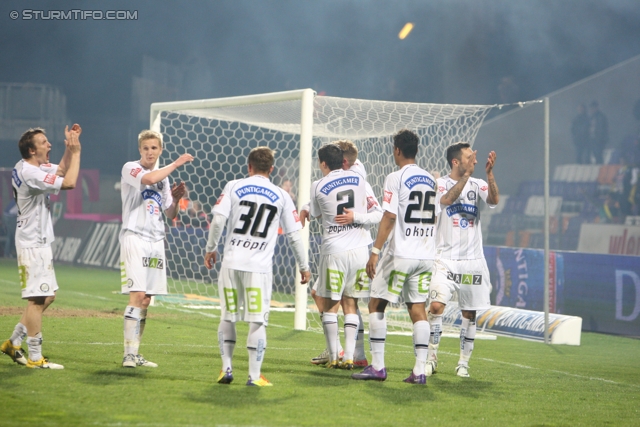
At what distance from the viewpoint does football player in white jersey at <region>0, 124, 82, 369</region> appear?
21.4 ft

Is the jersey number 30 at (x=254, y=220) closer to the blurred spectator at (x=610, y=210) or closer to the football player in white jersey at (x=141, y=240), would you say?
the football player in white jersey at (x=141, y=240)

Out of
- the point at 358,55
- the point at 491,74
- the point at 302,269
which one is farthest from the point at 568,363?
the point at 358,55

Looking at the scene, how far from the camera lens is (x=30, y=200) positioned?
6695 mm

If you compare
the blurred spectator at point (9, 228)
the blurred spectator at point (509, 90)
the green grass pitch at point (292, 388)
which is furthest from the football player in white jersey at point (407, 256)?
the blurred spectator at point (509, 90)

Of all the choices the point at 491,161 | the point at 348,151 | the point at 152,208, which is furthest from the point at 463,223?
the point at 152,208

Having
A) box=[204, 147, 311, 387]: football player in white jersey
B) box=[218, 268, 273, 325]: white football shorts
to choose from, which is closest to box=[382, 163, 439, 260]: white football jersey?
box=[204, 147, 311, 387]: football player in white jersey

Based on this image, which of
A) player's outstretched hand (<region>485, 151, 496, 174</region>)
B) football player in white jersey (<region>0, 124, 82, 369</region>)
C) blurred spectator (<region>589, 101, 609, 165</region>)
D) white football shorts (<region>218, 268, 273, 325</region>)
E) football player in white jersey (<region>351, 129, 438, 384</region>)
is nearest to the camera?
white football shorts (<region>218, 268, 273, 325</region>)

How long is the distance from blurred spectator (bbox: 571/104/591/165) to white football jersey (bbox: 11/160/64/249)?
733 inches

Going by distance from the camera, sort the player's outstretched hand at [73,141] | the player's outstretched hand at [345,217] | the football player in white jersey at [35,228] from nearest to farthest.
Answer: the player's outstretched hand at [73,141]
the football player in white jersey at [35,228]
the player's outstretched hand at [345,217]

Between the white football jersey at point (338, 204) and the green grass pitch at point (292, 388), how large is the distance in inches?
46.3

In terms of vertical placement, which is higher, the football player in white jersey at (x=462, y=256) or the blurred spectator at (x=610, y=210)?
the blurred spectator at (x=610, y=210)

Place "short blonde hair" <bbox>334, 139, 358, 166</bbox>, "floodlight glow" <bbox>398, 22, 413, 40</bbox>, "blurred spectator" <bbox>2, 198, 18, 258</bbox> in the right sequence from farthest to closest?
"floodlight glow" <bbox>398, 22, 413, 40</bbox>, "blurred spectator" <bbox>2, 198, 18, 258</bbox>, "short blonde hair" <bbox>334, 139, 358, 166</bbox>

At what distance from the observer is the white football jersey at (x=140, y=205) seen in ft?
22.1

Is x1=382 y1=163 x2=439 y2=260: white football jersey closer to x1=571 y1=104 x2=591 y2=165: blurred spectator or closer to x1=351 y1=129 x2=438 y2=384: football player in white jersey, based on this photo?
x1=351 y1=129 x2=438 y2=384: football player in white jersey
